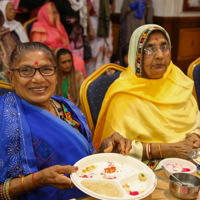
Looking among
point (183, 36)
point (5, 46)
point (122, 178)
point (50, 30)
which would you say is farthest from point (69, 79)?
point (183, 36)

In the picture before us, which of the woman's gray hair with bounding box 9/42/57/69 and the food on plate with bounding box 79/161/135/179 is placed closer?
the food on plate with bounding box 79/161/135/179

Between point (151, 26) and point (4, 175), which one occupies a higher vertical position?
point (151, 26)

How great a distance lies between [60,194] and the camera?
47.7 inches

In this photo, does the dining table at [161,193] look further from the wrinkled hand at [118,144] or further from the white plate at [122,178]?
the wrinkled hand at [118,144]

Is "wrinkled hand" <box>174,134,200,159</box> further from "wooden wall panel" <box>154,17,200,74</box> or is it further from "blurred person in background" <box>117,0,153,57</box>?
"wooden wall panel" <box>154,17,200,74</box>

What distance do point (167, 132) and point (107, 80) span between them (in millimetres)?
645

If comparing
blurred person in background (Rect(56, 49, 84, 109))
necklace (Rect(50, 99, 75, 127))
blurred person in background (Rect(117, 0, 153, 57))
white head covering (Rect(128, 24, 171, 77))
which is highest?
blurred person in background (Rect(117, 0, 153, 57))

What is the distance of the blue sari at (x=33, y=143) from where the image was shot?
1100 millimetres

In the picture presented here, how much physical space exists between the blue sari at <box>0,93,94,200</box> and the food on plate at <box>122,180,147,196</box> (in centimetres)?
34

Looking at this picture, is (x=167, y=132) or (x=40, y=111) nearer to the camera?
(x=40, y=111)

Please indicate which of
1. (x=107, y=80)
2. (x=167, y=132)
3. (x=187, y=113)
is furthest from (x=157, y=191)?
(x=107, y=80)

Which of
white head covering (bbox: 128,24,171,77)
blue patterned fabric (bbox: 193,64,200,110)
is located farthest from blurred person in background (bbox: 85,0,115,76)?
white head covering (bbox: 128,24,171,77)

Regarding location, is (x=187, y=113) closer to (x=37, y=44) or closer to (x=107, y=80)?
(x=107, y=80)

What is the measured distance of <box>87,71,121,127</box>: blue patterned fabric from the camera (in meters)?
1.82
